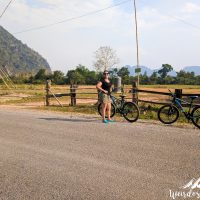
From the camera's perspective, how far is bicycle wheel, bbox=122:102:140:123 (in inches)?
475

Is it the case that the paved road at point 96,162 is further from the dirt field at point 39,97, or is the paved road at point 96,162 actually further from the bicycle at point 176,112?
the dirt field at point 39,97

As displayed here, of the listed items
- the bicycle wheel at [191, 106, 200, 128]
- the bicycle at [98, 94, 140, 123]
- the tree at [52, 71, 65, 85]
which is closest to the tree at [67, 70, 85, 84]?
the tree at [52, 71, 65, 85]

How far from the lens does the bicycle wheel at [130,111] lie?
39.6ft

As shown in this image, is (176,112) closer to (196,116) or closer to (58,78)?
(196,116)

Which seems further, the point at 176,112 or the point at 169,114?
the point at 169,114

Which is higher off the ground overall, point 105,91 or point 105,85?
point 105,85

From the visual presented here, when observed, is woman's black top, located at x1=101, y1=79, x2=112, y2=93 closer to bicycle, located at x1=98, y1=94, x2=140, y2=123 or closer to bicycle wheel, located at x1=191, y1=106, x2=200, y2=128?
bicycle, located at x1=98, y1=94, x2=140, y2=123

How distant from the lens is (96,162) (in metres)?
6.52

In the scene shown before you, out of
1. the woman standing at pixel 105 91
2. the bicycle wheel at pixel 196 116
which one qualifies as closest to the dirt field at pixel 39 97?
the woman standing at pixel 105 91

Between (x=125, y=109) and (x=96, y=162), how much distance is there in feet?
19.8

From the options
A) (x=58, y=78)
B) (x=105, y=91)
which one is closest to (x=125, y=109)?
(x=105, y=91)

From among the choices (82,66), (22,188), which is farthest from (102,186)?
(82,66)

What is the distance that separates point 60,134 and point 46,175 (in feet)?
11.7

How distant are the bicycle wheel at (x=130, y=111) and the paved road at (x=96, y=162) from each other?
165cm
